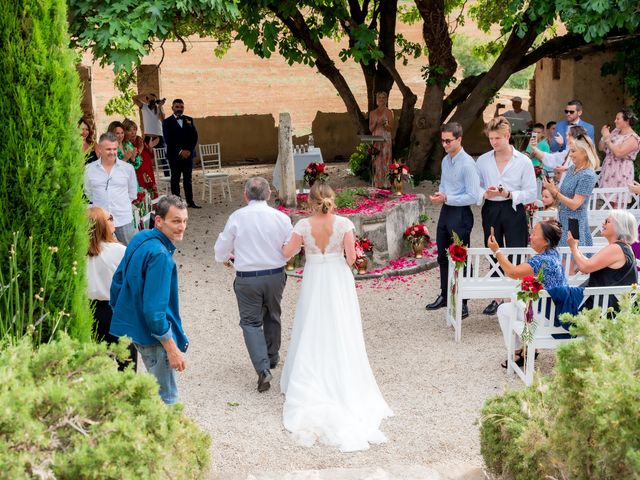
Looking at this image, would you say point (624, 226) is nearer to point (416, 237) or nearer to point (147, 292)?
point (147, 292)

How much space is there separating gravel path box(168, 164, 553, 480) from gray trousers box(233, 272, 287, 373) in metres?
0.32

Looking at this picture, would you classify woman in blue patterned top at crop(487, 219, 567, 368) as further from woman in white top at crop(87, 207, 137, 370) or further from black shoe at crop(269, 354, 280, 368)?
woman in white top at crop(87, 207, 137, 370)

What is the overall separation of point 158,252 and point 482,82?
441 inches

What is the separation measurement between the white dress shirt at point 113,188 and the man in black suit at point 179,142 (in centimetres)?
513

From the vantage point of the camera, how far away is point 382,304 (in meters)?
8.70

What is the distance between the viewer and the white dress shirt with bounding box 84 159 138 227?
8188 mm

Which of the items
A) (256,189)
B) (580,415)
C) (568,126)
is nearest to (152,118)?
(568,126)

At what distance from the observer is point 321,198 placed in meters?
6.00

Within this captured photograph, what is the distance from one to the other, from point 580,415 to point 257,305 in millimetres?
3476

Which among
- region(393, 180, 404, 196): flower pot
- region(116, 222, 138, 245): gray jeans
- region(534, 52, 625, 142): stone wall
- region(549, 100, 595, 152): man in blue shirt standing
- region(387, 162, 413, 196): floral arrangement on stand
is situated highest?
region(534, 52, 625, 142): stone wall

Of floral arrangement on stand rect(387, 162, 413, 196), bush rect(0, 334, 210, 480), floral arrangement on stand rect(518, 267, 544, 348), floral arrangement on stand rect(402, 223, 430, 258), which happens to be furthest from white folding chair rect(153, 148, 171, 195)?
bush rect(0, 334, 210, 480)

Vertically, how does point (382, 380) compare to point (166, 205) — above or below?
below

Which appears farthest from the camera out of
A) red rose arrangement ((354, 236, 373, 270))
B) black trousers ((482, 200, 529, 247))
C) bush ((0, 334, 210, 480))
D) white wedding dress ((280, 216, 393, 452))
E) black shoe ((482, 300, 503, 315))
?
red rose arrangement ((354, 236, 373, 270))

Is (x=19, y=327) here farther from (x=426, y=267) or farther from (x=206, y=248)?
(x=206, y=248)
